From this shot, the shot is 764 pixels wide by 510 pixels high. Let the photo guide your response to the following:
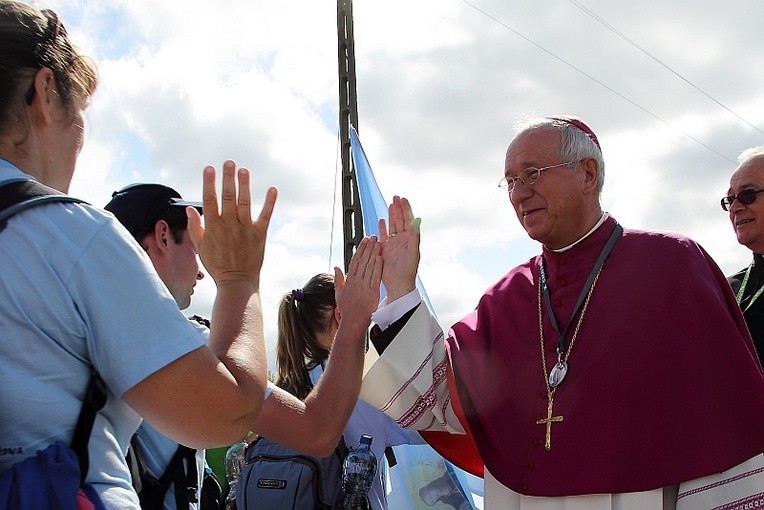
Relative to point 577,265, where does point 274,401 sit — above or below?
below

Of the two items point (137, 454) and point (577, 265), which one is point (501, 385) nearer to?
point (577, 265)

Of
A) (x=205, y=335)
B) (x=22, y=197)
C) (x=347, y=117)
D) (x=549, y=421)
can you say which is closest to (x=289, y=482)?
(x=549, y=421)

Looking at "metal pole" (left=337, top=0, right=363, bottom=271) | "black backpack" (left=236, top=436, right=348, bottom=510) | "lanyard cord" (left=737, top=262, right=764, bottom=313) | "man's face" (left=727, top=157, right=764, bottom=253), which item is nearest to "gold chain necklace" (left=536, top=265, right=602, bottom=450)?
"black backpack" (left=236, top=436, right=348, bottom=510)

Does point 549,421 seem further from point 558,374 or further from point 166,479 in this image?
point 166,479

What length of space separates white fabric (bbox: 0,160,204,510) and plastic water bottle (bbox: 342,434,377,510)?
2068mm

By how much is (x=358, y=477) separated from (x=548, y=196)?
1.43 meters

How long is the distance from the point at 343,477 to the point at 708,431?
1.48m

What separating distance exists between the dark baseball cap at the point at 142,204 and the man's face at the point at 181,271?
9 centimetres

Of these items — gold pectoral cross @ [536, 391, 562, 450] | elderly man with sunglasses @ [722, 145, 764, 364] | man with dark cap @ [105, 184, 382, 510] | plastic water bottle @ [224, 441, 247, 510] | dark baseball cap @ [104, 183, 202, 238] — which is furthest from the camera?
elderly man with sunglasses @ [722, 145, 764, 364]

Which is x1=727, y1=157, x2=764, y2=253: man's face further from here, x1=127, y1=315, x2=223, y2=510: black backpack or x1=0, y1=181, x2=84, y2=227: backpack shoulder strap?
x1=0, y1=181, x2=84, y2=227: backpack shoulder strap

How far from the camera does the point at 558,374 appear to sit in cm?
311

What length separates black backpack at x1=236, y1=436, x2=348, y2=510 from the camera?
332 cm

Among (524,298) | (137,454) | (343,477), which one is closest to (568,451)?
(524,298)

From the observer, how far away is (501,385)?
327 centimetres
